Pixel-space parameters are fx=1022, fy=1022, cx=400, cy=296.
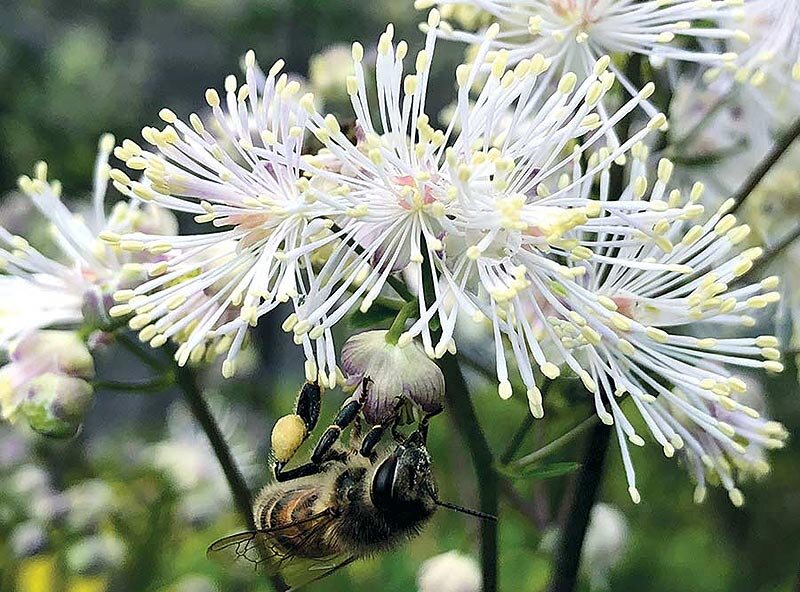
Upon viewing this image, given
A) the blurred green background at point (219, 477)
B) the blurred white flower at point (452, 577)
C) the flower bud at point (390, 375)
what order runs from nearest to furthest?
1. the flower bud at point (390, 375)
2. the blurred white flower at point (452, 577)
3. the blurred green background at point (219, 477)

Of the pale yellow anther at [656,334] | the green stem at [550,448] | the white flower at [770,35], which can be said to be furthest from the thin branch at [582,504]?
the white flower at [770,35]

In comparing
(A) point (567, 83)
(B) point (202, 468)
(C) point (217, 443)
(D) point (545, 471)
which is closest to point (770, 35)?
(A) point (567, 83)

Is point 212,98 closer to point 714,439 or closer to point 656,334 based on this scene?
→ point 656,334

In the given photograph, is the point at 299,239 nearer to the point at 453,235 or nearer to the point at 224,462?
the point at 453,235

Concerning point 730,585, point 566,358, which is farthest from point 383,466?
point 730,585

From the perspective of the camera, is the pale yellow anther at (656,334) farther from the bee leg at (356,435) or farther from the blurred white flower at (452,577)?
the blurred white flower at (452,577)

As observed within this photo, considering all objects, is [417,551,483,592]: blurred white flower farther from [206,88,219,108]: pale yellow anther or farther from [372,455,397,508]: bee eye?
[206,88,219,108]: pale yellow anther

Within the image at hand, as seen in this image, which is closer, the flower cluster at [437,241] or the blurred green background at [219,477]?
the flower cluster at [437,241]
